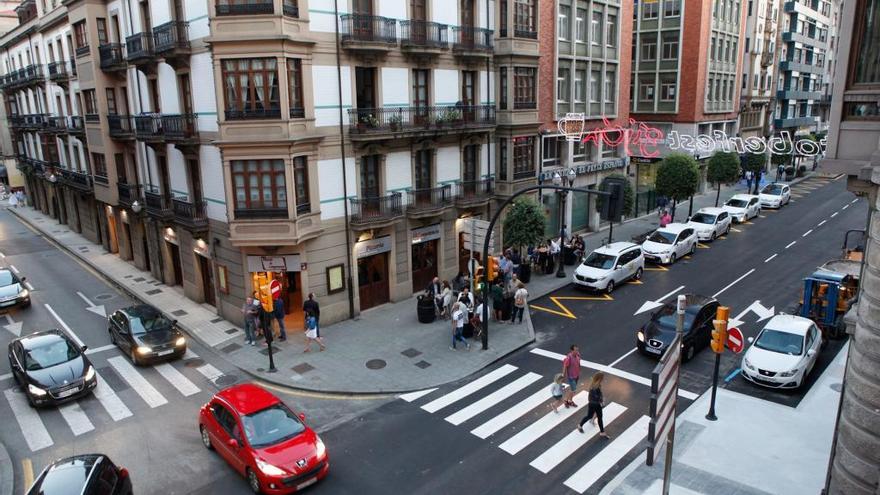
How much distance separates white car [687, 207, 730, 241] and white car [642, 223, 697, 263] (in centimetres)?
212

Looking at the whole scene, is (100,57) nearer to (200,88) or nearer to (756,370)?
(200,88)

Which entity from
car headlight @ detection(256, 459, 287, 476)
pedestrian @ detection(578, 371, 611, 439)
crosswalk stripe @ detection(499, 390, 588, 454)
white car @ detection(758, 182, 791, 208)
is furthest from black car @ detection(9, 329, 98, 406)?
white car @ detection(758, 182, 791, 208)

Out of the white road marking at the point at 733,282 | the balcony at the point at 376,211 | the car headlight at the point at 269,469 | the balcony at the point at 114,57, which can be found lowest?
the white road marking at the point at 733,282

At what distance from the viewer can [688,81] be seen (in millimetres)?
45000

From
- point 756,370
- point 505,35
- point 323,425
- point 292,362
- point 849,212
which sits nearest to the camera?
point 323,425

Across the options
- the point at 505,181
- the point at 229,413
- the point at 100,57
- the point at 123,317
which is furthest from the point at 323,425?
the point at 100,57

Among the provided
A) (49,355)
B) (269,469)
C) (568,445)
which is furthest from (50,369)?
(568,445)

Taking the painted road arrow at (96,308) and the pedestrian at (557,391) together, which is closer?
the pedestrian at (557,391)

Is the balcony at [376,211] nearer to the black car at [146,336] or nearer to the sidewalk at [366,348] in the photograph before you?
the sidewalk at [366,348]

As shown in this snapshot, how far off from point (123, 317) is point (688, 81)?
138 ft

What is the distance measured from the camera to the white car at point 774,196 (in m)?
44.2

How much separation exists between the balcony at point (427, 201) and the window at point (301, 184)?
477 cm

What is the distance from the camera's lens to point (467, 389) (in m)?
17.1

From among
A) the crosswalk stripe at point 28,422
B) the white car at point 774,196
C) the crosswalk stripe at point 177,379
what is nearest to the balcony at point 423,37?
the crosswalk stripe at point 177,379
